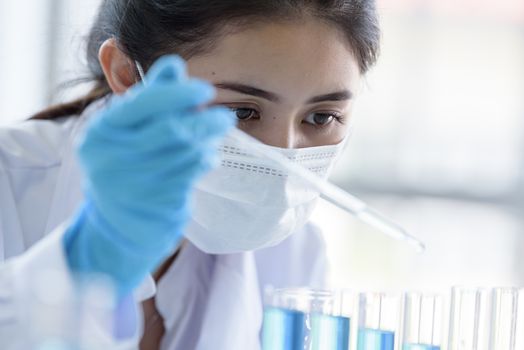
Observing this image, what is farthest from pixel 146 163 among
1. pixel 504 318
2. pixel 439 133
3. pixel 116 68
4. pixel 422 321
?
pixel 439 133

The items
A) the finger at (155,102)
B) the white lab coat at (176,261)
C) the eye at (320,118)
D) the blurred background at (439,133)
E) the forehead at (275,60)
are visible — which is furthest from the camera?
the blurred background at (439,133)

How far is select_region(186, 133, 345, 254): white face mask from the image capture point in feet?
4.97

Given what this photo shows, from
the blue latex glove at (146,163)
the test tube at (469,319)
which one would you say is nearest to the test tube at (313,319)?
the test tube at (469,319)

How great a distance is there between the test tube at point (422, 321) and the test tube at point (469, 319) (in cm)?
2

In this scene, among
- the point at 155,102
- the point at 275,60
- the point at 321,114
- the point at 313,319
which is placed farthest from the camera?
the point at 321,114

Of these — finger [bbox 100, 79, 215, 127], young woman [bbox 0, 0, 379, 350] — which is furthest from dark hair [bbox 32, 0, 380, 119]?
finger [bbox 100, 79, 215, 127]

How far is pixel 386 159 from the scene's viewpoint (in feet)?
13.1

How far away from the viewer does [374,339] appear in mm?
1250

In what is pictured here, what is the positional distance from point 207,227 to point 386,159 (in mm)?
2476

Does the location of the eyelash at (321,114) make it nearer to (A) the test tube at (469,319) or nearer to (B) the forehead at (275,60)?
(B) the forehead at (275,60)

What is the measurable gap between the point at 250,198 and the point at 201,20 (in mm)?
318

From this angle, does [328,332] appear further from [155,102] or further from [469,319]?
[155,102]

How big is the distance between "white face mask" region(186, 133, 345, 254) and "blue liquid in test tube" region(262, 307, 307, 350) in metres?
0.32

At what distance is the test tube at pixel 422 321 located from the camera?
126 cm
